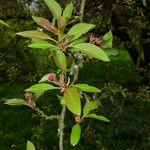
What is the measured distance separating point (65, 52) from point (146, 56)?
995 cm

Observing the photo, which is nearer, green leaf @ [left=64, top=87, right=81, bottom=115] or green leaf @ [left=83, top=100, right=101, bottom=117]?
green leaf @ [left=64, top=87, right=81, bottom=115]

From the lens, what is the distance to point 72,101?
6.04ft

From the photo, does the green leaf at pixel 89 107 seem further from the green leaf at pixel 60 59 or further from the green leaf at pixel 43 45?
the green leaf at pixel 43 45

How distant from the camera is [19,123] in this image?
458 inches

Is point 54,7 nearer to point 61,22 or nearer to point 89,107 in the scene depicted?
point 61,22

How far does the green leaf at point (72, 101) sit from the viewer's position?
1815mm

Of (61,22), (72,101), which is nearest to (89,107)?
(72,101)

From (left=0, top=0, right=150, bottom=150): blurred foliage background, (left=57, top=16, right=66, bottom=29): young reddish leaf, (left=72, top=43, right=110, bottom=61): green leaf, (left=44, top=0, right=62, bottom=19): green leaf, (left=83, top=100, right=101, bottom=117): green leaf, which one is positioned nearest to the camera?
(left=72, top=43, right=110, bottom=61): green leaf

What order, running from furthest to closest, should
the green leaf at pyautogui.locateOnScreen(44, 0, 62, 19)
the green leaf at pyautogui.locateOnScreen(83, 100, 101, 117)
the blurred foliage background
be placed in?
the blurred foliage background, the green leaf at pyautogui.locateOnScreen(83, 100, 101, 117), the green leaf at pyautogui.locateOnScreen(44, 0, 62, 19)

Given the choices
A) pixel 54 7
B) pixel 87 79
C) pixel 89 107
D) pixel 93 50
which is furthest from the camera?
pixel 87 79

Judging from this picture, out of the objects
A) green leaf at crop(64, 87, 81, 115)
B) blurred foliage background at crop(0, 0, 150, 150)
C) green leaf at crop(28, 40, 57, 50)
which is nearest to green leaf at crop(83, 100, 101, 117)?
green leaf at crop(64, 87, 81, 115)

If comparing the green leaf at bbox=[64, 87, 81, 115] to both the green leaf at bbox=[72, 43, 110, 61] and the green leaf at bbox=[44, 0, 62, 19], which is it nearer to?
the green leaf at bbox=[72, 43, 110, 61]

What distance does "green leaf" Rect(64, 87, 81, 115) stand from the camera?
182cm

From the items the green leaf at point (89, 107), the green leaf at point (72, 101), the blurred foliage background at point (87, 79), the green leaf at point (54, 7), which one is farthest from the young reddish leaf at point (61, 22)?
the blurred foliage background at point (87, 79)
